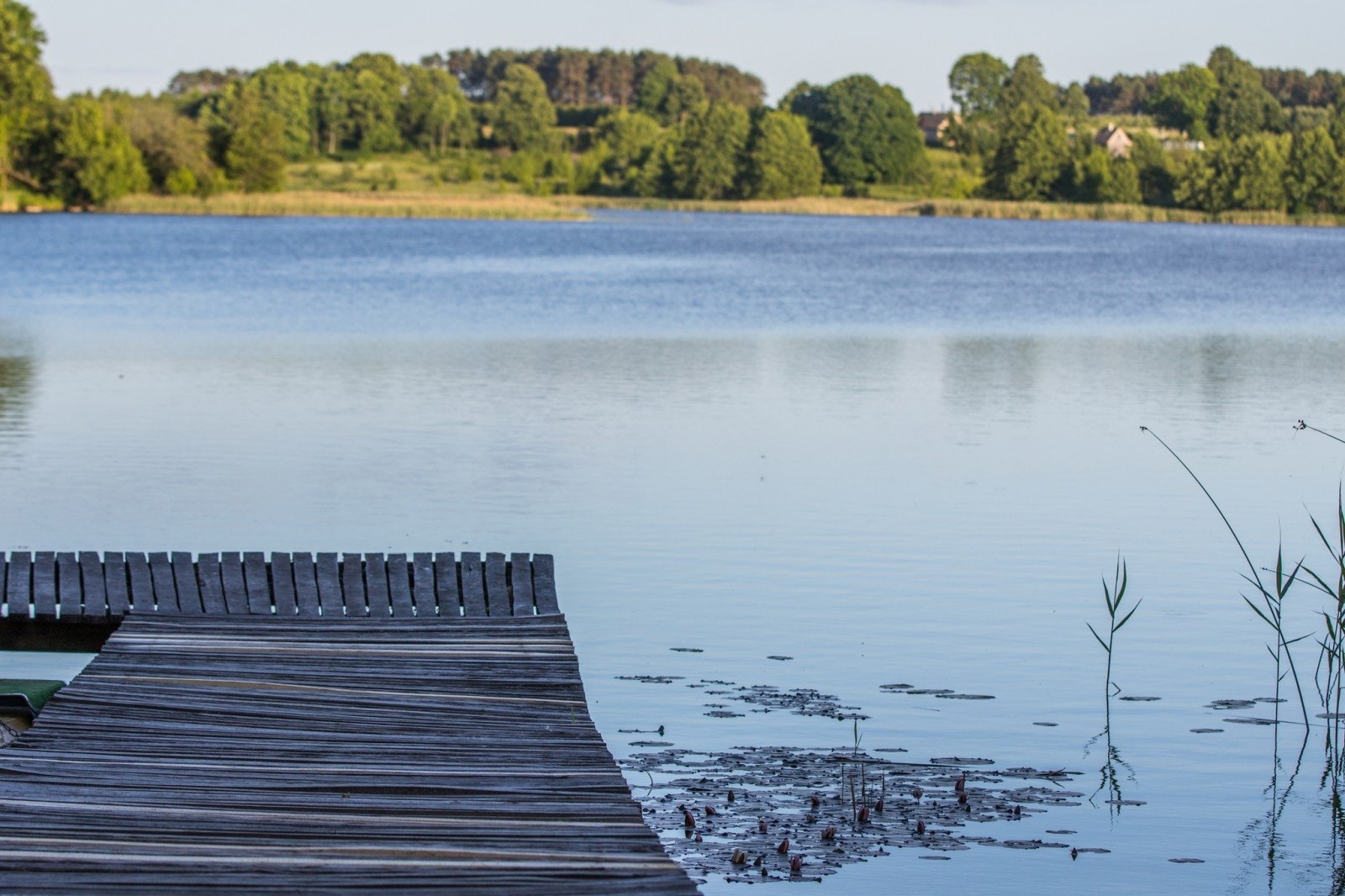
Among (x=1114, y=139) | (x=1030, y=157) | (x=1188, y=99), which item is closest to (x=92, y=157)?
(x=1030, y=157)

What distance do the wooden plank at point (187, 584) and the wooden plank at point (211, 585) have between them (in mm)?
17

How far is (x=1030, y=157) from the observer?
383ft

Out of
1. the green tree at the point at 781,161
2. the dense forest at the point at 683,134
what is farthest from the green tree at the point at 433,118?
the green tree at the point at 781,161

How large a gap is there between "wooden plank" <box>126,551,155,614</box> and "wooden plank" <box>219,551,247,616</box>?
1.04 ft

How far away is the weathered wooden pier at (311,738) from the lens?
4508 mm

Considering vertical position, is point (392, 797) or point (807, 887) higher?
point (392, 797)

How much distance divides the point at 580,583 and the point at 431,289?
29112 millimetres

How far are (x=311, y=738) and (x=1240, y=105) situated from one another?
158647 mm

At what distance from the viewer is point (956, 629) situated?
9289 mm

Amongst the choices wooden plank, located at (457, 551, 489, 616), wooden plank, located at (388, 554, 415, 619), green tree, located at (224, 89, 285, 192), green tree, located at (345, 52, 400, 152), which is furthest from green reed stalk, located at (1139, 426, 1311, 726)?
green tree, located at (345, 52, 400, 152)

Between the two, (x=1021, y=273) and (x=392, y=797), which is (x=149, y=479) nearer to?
(x=392, y=797)

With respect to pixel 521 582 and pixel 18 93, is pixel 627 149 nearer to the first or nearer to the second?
pixel 18 93

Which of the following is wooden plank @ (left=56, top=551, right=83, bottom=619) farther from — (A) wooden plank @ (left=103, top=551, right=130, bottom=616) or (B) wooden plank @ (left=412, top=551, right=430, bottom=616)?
(B) wooden plank @ (left=412, top=551, right=430, bottom=616)

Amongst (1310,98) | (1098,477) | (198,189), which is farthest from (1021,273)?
(1310,98)
